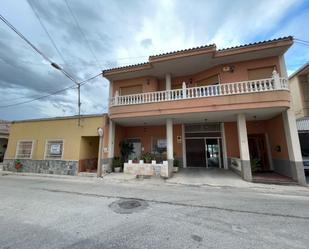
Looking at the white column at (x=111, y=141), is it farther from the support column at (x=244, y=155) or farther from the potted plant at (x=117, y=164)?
the support column at (x=244, y=155)

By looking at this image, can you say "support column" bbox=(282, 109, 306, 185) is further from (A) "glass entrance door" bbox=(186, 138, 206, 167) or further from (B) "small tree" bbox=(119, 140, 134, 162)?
(B) "small tree" bbox=(119, 140, 134, 162)

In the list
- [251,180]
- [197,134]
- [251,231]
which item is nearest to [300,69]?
[197,134]

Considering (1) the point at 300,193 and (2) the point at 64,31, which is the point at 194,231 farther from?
(2) the point at 64,31

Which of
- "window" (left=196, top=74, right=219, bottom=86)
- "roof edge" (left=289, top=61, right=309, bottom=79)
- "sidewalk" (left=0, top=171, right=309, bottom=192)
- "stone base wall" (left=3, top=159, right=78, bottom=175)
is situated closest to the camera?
"sidewalk" (left=0, top=171, right=309, bottom=192)

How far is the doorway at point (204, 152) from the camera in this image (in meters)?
12.1

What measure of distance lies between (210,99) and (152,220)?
281 inches

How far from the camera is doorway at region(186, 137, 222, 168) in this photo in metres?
12.1

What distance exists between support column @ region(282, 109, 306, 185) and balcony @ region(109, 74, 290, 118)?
93 centimetres

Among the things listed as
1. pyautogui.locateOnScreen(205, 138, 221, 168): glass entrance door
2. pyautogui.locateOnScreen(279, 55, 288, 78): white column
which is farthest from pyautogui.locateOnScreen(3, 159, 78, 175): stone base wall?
pyautogui.locateOnScreen(279, 55, 288, 78): white column

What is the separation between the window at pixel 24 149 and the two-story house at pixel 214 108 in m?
6.80

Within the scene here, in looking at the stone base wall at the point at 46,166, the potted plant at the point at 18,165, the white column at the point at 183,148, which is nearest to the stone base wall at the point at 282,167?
the white column at the point at 183,148

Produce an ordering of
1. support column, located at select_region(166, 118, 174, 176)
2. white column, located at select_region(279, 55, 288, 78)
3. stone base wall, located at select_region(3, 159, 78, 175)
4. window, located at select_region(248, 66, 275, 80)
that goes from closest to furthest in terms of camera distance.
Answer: white column, located at select_region(279, 55, 288, 78)
window, located at select_region(248, 66, 275, 80)
support column, located at select_region(166, 118, 174, 176)
stone base wall, located at select_region(3, 159, 78, 175)

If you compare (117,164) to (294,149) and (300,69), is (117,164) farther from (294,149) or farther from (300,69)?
(300,69)

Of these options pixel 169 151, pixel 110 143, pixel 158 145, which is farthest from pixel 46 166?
pixel 169 151
